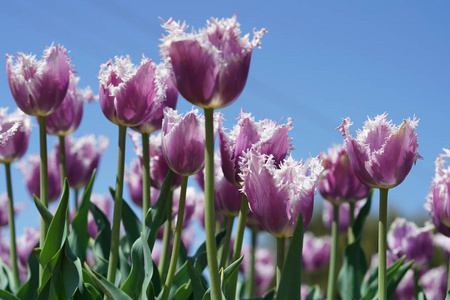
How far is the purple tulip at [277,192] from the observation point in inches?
44.9

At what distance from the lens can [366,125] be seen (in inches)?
50.0

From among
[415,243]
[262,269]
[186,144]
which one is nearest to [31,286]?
[186,144]

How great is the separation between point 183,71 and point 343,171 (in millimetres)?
1072

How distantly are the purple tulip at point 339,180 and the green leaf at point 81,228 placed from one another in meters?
0.77

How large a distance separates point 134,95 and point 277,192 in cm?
42

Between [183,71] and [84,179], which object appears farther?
[84,179]

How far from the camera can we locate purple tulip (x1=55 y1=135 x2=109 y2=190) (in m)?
2.23

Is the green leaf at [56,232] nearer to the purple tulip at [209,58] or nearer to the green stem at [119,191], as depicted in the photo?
the green stem at [119,191]

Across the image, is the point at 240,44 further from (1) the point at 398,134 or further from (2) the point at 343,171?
(2) the point at 343,171

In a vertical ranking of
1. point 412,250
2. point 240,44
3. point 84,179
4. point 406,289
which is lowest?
point 406,289

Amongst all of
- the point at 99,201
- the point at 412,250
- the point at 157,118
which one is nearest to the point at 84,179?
the point at 99,201

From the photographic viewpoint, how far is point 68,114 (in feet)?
6.11

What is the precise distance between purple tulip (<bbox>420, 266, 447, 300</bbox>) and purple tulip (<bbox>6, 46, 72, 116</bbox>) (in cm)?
172

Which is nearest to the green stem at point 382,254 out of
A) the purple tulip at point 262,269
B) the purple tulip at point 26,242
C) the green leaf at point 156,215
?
the green leaf at point 156,215
